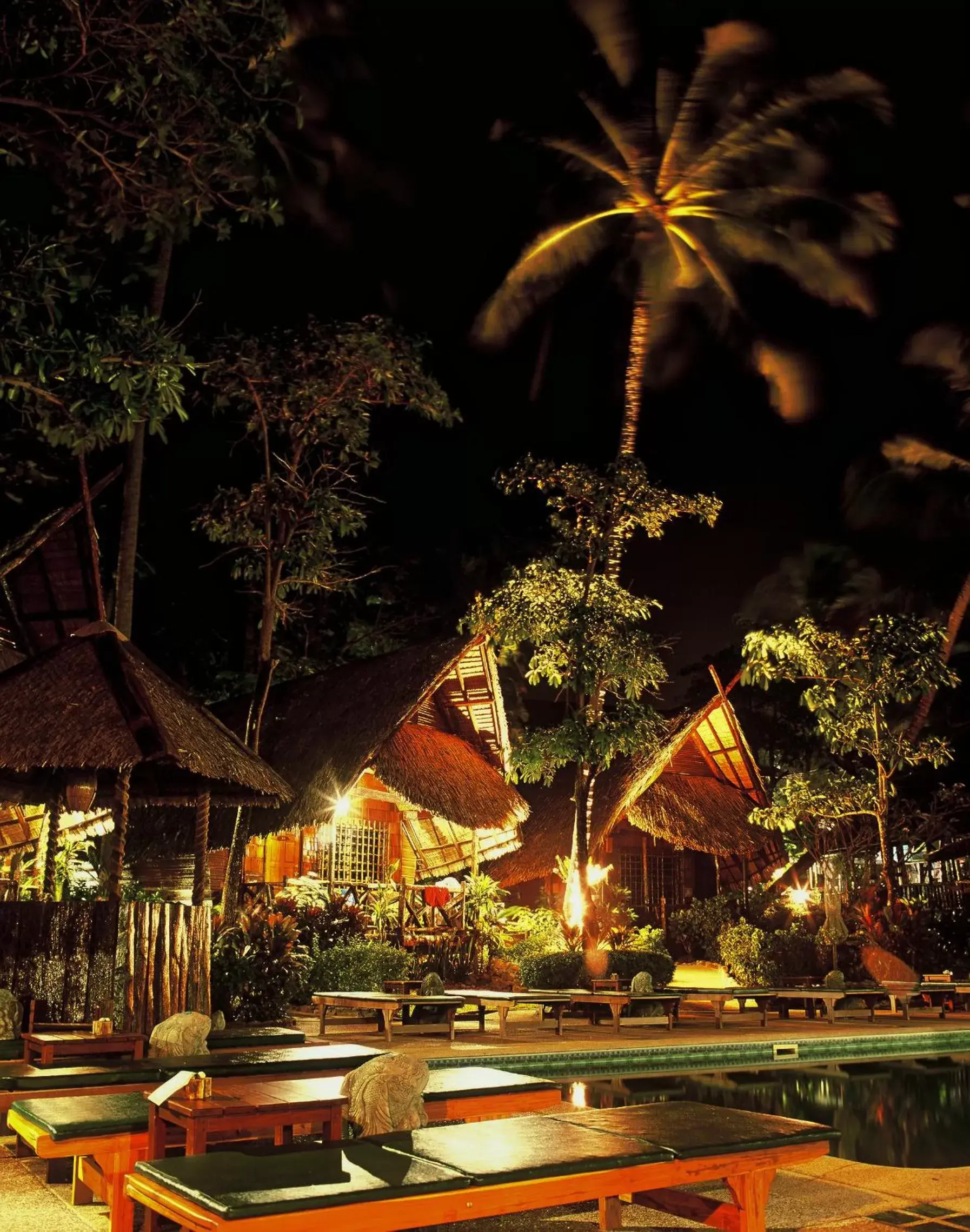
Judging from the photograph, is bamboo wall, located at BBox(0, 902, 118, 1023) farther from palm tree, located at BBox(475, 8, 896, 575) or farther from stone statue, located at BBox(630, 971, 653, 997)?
palm tree, located at BBox(475, 8, 896, 575)

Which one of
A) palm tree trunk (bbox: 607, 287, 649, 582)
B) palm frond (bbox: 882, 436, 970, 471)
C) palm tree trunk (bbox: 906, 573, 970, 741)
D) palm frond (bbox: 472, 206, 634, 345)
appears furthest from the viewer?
palm frond (bbox: 882, 436, 970, 471)

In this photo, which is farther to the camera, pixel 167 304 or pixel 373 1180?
pixel 167 304

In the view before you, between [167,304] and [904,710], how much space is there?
57.5 ft

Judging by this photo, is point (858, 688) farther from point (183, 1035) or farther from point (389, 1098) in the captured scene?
point (389, 1098)

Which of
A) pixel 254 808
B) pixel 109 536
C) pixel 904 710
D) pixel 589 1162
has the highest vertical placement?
pixel 109 536

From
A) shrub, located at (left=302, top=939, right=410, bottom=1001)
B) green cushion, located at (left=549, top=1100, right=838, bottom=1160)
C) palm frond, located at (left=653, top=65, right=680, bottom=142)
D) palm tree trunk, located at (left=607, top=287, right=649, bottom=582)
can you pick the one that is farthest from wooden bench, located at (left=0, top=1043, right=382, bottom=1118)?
palm frond, located at (left=653, top=65, right=680, bottom=142)

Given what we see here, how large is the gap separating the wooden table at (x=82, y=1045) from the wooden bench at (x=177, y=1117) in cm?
146

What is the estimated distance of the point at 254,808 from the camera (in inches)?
598

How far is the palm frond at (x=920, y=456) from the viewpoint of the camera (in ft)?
74.2

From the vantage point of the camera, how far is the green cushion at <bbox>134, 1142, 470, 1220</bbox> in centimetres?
314

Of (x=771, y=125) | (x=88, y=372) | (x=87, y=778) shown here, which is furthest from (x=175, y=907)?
(x=771, y=125)

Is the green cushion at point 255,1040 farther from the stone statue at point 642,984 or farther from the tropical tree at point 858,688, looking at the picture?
the tropical tree at point 858,688

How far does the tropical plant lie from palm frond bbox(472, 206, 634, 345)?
0.02 m

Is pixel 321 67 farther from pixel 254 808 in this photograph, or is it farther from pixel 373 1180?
pixel 373 1180
